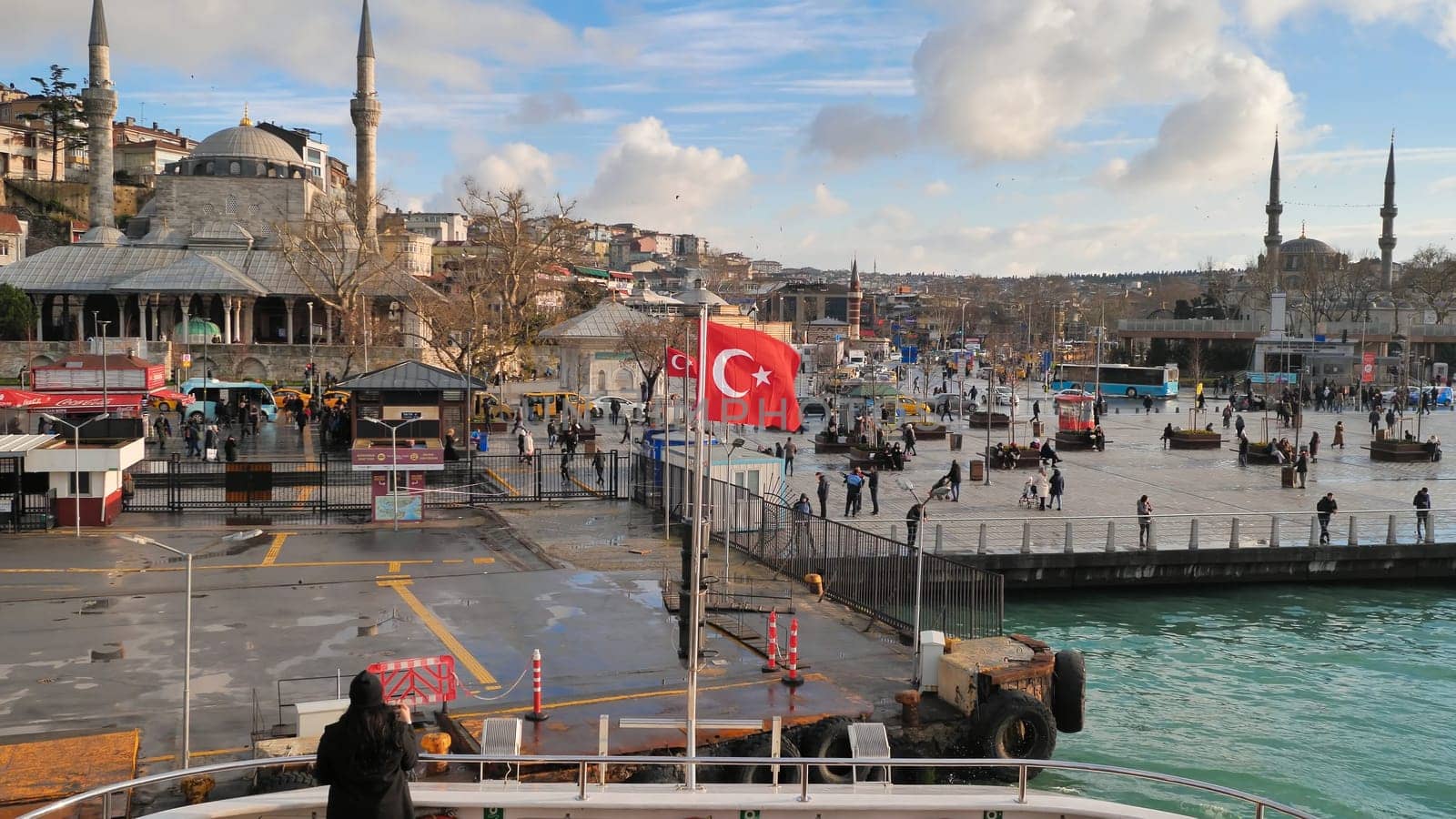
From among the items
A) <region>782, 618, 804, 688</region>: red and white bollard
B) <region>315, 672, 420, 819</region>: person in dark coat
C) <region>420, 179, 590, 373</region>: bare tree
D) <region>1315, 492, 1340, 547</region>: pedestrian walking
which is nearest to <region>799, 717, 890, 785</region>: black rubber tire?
<region>782, 618, 804, 688</region>: red and white bollard

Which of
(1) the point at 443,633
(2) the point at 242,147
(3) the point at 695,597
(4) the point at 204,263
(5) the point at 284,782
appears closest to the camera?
(3) the point at 695,597

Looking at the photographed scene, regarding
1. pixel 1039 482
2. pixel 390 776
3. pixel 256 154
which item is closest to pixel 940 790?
pixel 390 776

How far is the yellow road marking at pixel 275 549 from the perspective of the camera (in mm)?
23266

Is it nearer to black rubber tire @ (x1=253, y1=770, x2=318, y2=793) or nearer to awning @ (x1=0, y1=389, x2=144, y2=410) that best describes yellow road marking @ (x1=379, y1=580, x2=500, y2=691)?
black rubber tire @ (x1=253, y1=770, x2=318, y2=793)

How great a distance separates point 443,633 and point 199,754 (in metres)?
5.46

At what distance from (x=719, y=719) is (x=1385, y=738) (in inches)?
435

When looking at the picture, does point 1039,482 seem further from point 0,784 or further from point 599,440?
point 0,784

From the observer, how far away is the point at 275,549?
24.4 m

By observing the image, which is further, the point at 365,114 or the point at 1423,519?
the point at 365,114

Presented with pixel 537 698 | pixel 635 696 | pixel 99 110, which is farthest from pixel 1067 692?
pixel 99 110

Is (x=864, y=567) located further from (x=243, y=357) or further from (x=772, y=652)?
(x=243, y=357)

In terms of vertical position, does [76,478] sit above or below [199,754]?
above

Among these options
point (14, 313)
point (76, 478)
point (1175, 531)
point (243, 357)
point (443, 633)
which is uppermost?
point (14, 313)

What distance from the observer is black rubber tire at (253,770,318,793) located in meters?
11.1
